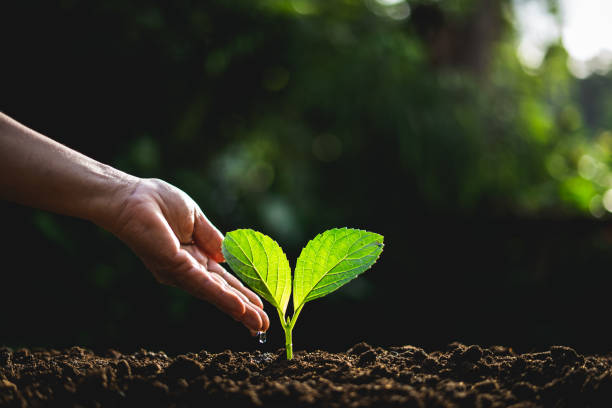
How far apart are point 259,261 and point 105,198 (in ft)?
1.48

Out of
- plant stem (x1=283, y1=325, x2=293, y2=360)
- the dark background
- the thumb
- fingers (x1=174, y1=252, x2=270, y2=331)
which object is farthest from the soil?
the dark background

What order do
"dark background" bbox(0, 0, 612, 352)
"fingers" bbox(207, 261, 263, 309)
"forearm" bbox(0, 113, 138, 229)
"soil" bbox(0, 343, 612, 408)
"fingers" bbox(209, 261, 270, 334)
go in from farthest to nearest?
1. "dark background" bbox(0, 0, 612, 352)
2. "fingers" bbox(207, 261, 263, 309)
3. "fingers" bbox(209, 261, 270, 334)
4. "forearm" bbox(0, 113, 138, 229)
5. "soil" bbox(0, 343, 612, 408)

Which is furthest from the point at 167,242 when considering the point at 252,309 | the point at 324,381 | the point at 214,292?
the point at 324,381

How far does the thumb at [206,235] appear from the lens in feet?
4.93

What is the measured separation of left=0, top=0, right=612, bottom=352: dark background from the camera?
289 cm

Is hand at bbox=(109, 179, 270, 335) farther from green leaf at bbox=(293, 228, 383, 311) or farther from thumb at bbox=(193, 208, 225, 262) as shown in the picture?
green leaf at bbox=(293, 228, 383, 311)

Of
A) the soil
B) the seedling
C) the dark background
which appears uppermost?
the dark background

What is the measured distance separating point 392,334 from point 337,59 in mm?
2107

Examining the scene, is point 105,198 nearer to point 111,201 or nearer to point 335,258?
point 111,201

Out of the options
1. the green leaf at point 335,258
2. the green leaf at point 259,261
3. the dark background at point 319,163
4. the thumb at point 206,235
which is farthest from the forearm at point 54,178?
the dark background at point 319,163

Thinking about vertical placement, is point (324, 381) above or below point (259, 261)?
below

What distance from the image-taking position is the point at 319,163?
4246 millimetres

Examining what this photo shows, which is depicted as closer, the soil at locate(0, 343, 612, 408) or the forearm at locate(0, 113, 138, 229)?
the soil at locate(0, 343, 612, 408)

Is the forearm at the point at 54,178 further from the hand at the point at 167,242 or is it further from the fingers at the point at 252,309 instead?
the fingers at the point at 252,309
